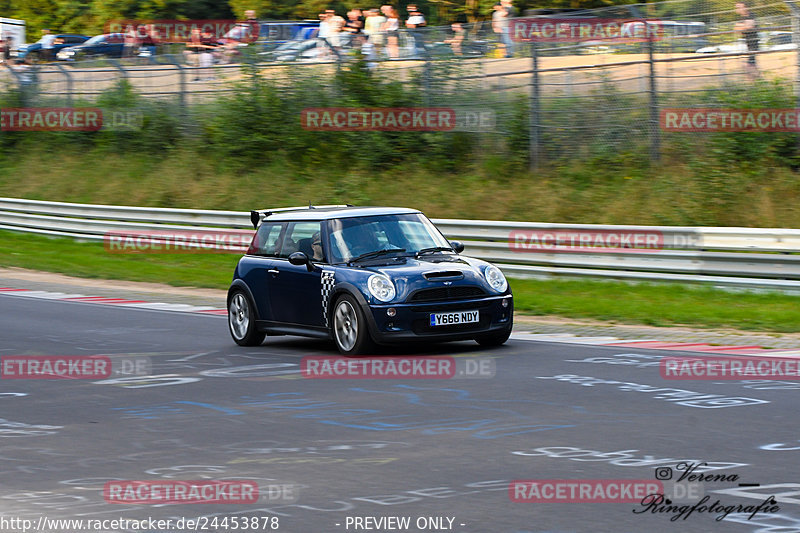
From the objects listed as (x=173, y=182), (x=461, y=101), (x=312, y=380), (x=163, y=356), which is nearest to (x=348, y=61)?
(x=461, y=101)

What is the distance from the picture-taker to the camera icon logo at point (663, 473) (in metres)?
6.37

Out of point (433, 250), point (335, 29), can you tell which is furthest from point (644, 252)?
point (335, 29)

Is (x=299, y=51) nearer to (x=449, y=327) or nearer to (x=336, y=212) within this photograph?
(x=336, y=212)

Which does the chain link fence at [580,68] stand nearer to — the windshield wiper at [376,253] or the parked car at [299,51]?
the parked car at [299,51]

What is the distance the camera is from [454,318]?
1162 centimetres

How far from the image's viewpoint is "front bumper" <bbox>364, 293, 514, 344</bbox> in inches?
450

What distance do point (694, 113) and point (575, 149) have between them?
2733mm

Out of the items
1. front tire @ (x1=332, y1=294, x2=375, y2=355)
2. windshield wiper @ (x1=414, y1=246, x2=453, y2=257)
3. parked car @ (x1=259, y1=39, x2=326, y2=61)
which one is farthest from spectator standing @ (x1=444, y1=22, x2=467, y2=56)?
front tire @ (x1=332, y1=294, x2=375, y2=355)

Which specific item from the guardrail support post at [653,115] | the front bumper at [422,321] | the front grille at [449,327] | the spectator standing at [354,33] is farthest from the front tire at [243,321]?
the spectator standing at [354,33]

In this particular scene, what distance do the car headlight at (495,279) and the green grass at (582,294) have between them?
3317mm

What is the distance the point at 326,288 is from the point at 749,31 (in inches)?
481

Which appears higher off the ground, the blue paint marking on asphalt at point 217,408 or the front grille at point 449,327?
the blue paint marking on asphalt at point 217,408

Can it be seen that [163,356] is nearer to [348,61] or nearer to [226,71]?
[348,61]

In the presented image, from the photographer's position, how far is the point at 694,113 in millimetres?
22047
